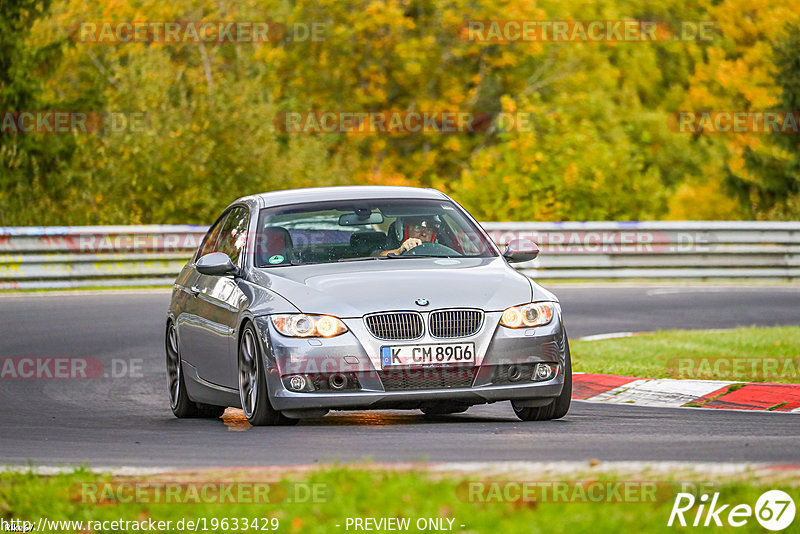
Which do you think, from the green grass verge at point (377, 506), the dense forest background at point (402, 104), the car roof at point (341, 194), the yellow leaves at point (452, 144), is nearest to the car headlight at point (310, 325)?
the car roof at point (341, 194)

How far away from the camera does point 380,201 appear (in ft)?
35.9

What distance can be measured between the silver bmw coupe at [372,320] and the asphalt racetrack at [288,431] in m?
0.22

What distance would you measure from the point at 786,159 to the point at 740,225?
15397 millimetres

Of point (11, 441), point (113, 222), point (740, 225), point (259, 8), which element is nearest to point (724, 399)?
point (11, 441)

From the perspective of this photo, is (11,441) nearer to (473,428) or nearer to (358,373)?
(358,373)

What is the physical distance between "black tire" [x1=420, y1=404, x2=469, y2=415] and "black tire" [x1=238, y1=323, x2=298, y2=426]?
112 cm

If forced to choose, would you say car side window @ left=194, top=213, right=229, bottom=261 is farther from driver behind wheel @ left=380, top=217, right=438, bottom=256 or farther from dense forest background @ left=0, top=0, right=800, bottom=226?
dense forest background @ left=0, top=0, right=800, bottom=226

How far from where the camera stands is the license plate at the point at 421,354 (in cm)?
925

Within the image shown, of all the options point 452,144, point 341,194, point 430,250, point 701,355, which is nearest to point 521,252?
point 430,250

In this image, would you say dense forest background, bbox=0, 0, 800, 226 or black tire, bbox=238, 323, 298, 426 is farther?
dense forest background, bbox=0, 0, 800, 226

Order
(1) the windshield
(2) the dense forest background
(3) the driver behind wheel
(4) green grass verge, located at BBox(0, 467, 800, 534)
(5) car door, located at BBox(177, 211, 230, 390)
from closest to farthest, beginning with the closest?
(4) green grass verge, located at BBox(0, 467, 800, 534)
(1) the windshield
(3) the driver behind wheel
(5) car door, located at BBox(177, 211, 230, 390)
(2) the dense forest background

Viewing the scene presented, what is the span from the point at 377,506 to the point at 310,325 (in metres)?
3.16

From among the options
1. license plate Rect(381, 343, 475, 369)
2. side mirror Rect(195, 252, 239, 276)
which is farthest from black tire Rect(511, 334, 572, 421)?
side mirror Rect(195, 252, 239, 276)

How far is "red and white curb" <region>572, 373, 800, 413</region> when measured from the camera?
11.5 meters
